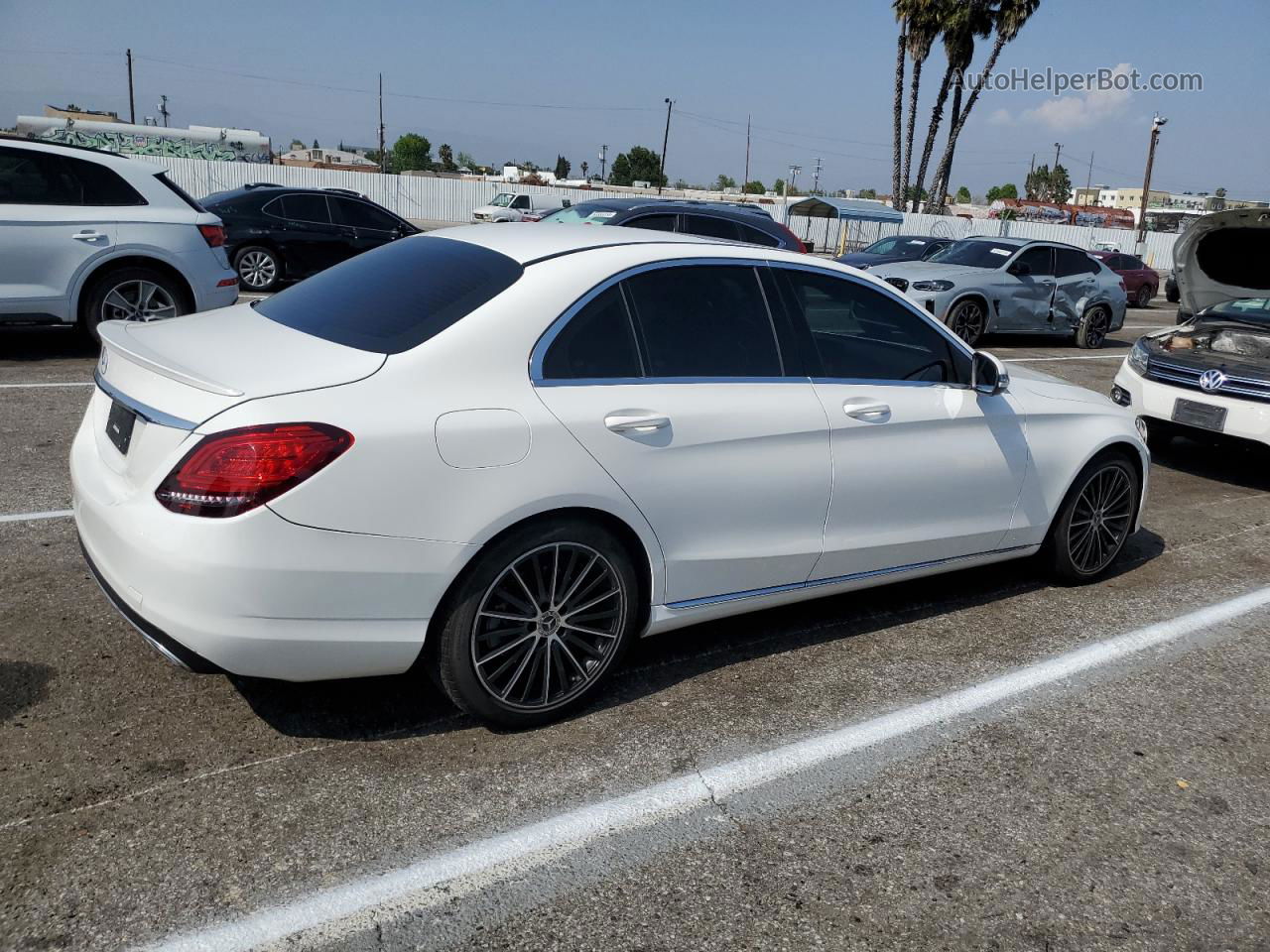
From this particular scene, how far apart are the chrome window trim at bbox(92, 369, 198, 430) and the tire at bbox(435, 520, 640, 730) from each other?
90 cm

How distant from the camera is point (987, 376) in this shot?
457 cm

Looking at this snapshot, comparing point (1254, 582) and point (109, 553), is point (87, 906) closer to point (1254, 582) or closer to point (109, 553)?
point (109, 553)

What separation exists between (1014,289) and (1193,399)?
7.15 meters

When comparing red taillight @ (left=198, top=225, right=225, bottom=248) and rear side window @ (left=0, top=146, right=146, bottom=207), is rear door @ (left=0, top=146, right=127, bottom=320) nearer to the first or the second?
rear side window @ (left=0, top=146, right=146, bottom=207)

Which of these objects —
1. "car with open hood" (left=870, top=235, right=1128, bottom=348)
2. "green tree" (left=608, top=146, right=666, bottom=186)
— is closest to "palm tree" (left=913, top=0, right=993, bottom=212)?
"car with open hood" (left=870, top=235, right=1128, bottom=348)

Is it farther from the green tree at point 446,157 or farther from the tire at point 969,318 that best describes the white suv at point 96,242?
the green tree at point 446,157

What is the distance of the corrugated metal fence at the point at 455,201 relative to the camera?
130 feet

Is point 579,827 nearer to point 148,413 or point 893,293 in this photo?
point 148,413

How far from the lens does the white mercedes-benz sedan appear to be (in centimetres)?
292

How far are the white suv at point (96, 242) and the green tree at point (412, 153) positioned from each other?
125 m

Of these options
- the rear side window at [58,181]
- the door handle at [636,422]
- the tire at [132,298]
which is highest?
the rear side window at [58,181]

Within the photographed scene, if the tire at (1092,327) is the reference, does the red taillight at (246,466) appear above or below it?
above

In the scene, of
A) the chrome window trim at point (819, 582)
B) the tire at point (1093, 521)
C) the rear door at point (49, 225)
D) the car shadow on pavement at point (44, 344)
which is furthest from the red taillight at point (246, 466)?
the car shadow on pavement at point (44, 344)

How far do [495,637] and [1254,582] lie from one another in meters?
4.35
